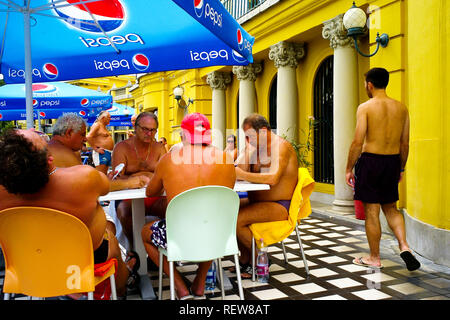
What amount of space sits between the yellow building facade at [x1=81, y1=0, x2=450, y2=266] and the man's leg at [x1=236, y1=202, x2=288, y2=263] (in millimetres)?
1779

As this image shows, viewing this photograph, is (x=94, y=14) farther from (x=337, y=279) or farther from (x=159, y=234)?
(x=337, y=279)

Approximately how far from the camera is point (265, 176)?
3604 mm

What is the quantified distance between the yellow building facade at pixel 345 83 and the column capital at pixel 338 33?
2 centimetres

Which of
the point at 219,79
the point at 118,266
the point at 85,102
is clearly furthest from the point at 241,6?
the point at 118,266

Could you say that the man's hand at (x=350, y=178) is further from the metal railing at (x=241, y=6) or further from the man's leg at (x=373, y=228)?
the metal railing at (x=241, y=6)

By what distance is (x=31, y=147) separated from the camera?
1.88 metres

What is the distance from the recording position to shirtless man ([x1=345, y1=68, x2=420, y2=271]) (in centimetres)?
395

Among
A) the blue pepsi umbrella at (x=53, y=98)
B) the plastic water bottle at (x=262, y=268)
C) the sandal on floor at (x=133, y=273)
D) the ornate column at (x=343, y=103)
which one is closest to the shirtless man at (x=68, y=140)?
the sandal on floor at (x=133, y=273)

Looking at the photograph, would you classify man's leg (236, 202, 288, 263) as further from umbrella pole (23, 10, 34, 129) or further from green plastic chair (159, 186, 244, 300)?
umbrella pole (23, 10, 34, 129)

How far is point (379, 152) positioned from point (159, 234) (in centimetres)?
253

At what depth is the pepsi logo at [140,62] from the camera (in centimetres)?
480

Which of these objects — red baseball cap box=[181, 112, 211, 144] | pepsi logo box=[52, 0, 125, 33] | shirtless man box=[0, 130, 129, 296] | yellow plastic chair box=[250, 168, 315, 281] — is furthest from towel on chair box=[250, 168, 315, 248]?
pepsi logo box=[52, 0, 125, 33]
